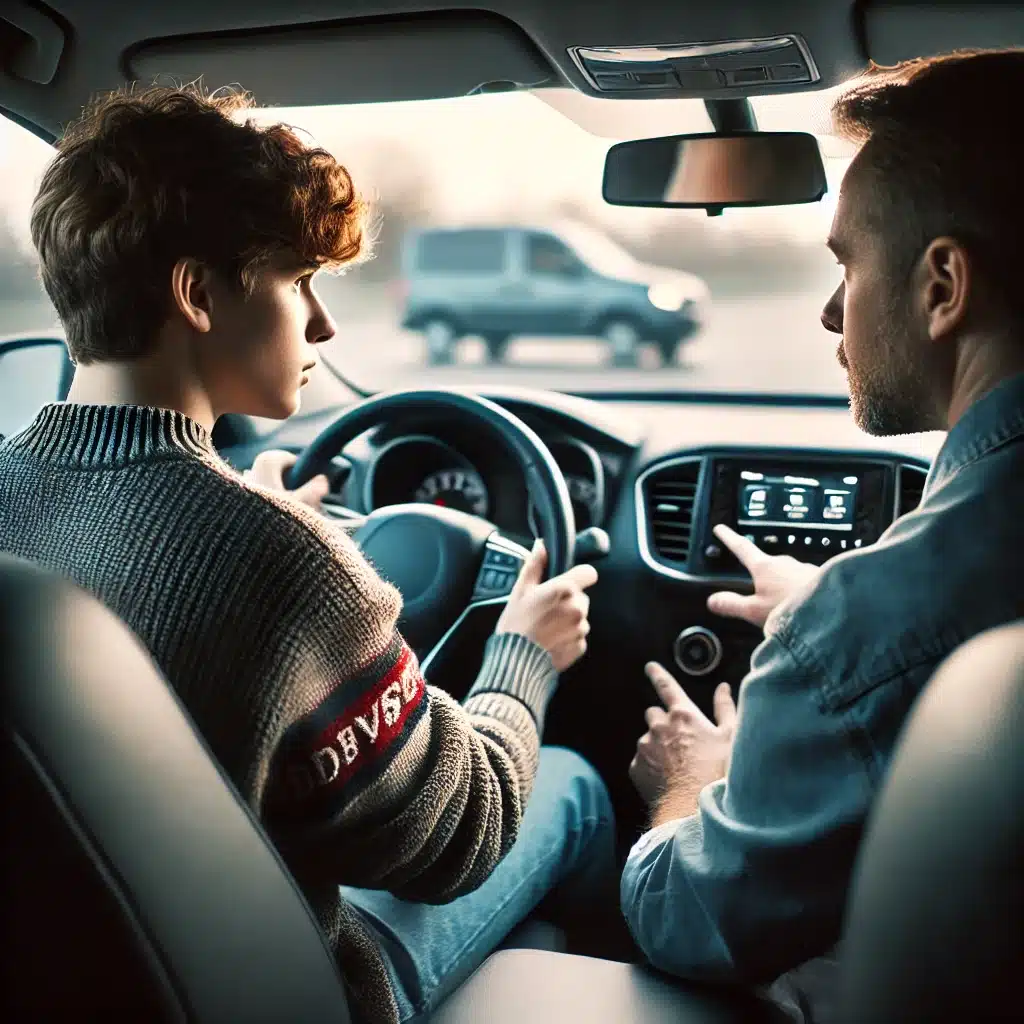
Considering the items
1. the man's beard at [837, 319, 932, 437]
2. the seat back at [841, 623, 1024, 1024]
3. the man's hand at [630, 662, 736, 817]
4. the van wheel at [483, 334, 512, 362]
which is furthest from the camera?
the van wheel at [483, 334, 512, 362]

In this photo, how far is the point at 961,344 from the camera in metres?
1.44

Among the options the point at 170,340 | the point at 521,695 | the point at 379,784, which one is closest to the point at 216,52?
the point at 170,340

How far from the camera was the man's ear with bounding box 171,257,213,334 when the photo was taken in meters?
1.52

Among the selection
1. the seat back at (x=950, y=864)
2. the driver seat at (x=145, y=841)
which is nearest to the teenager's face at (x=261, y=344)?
the driver seat at (x=145, y=841)

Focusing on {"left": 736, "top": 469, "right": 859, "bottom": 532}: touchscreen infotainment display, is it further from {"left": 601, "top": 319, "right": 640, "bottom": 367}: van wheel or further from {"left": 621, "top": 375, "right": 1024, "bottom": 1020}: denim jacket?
{"left": 601, "top": 319, "right": 640, "bottom": 367}: van wheel

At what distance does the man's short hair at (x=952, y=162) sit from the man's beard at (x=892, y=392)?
92 mm

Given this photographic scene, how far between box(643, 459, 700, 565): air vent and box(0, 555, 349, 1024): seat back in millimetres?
1887

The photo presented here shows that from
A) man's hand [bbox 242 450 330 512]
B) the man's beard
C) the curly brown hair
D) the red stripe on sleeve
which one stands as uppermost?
the curly brown hair

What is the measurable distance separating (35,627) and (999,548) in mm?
887

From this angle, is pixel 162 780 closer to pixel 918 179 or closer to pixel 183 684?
pixel 183 684

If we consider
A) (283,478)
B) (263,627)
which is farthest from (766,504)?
(263,627)

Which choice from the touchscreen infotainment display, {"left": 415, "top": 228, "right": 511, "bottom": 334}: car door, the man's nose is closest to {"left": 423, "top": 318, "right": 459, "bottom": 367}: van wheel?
{"left": 415, "top": 228, "right": 511, "bottom": 334}: car door

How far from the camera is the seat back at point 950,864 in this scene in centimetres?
79

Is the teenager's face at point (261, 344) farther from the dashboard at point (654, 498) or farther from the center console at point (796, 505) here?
the center console at point (796, 505)
